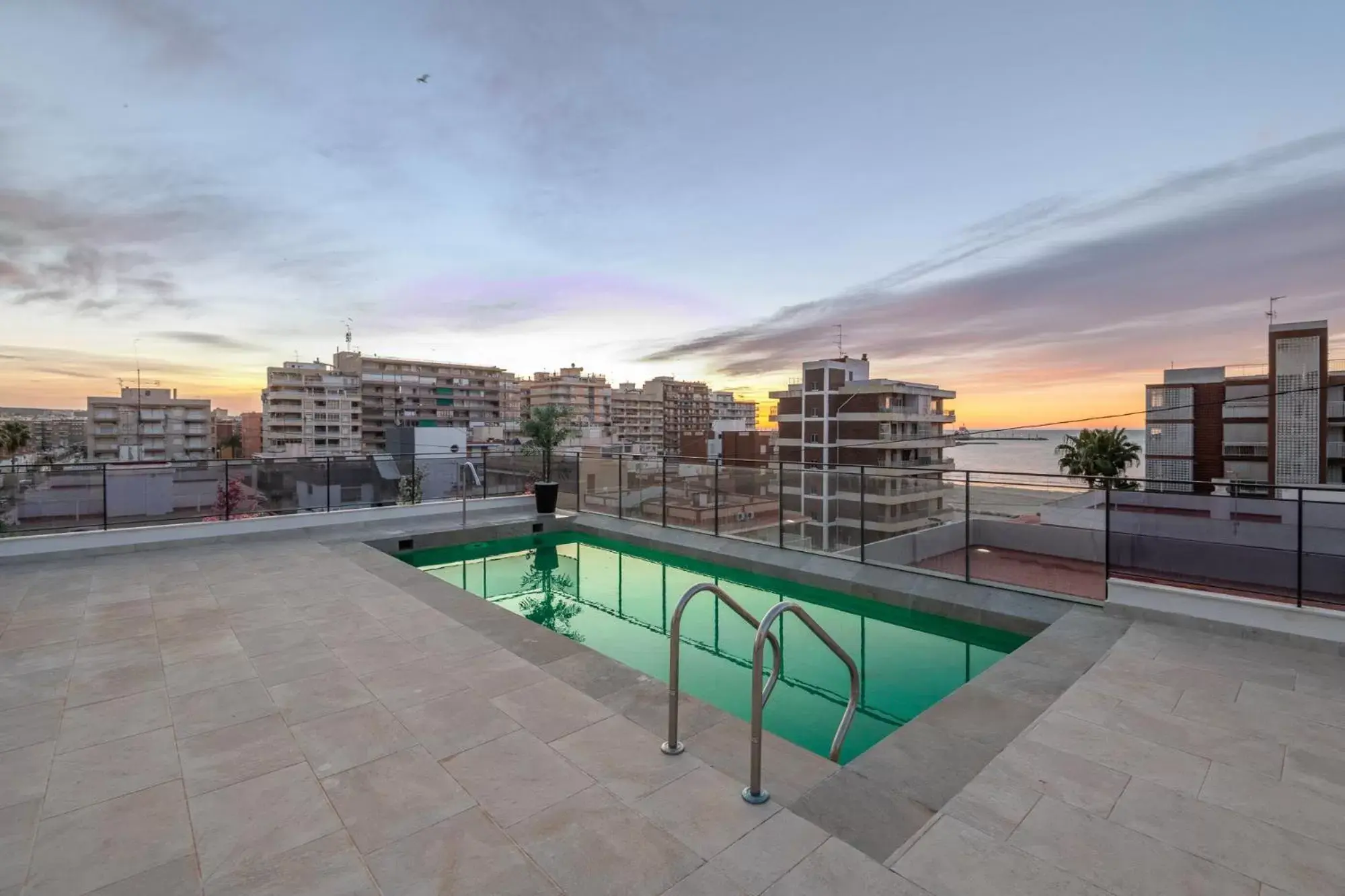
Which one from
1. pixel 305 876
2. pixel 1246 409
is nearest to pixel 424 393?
pixel 305 876

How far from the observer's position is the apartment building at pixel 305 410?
59.5 meters

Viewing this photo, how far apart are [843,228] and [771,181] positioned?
6.80 ft

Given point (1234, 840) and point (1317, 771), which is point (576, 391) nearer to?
point (1317, 771)

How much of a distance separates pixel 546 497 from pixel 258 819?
802cm

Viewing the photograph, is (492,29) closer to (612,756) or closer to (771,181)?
(771,181)

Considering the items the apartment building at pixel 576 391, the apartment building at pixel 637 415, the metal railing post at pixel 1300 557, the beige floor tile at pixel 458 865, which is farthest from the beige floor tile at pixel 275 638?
the apartment building at pixel 637 415

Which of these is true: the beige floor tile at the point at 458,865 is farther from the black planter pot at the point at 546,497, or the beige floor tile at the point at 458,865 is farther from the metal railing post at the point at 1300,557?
the black planter pot at the point at 546,497

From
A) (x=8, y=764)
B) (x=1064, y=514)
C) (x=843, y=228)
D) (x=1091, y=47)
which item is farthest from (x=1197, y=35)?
(x=8, y=764)

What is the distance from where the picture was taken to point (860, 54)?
323 inches

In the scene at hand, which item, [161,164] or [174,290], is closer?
[161,164]

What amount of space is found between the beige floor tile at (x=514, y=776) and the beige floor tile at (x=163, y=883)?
0.86 meters

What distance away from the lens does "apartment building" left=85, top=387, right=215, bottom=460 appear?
186 feet

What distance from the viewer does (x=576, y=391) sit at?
8062 cm

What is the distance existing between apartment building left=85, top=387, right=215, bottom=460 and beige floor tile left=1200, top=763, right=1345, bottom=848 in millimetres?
72669
